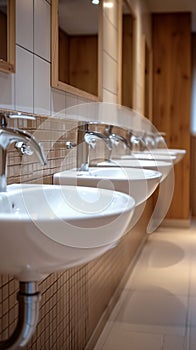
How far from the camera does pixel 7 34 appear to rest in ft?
4.47

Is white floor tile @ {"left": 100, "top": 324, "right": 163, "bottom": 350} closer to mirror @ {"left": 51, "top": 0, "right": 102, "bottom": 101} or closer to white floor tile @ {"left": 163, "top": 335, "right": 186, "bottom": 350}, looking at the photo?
white floor tile @ {"left": 163, "top": 335, "right": 186, "bottom": 350}

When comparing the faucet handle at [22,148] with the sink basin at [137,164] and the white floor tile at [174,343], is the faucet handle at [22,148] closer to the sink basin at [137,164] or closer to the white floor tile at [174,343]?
the sink basin at [137,164]

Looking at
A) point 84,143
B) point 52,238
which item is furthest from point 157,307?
point 52,238

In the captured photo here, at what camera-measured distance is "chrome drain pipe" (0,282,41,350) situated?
1023 millimetres

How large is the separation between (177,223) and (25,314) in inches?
163

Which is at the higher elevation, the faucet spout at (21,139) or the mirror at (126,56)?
the mirror at (126,56)

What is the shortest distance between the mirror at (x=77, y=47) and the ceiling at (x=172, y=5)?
220cm

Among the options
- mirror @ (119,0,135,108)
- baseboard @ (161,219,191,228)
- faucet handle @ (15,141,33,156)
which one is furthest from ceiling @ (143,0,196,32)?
faucet handle @ (15,141,33,156)

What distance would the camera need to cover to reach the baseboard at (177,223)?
5031 millimetres

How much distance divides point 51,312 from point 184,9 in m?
3.96

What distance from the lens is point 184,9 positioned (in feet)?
15.8

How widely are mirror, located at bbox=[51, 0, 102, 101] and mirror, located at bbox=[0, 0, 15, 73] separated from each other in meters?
0.38

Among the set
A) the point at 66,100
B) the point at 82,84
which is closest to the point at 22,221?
the point at 66,100

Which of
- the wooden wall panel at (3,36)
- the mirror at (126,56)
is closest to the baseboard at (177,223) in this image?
the mirror at (126,56)
